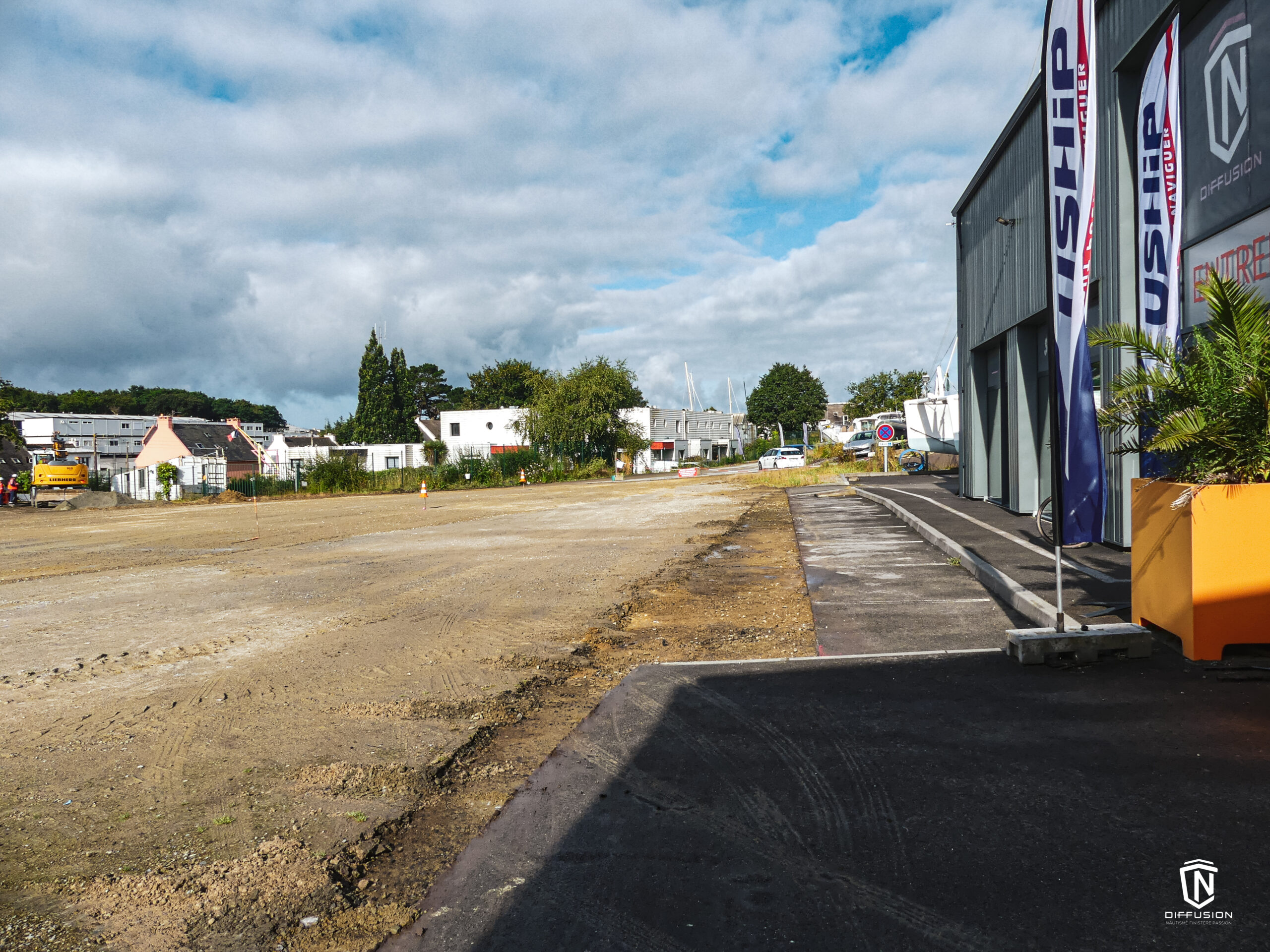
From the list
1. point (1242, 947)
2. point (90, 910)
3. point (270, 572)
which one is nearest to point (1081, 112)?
point (1242, 947)

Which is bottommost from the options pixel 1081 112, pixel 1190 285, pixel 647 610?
pixel 647 610

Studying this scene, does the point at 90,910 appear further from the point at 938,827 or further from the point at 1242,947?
the point at 1242,947

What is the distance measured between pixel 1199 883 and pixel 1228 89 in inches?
333

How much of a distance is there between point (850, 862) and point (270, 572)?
38.0 feet

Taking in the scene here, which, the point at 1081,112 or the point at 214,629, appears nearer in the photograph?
the point at 1081,112

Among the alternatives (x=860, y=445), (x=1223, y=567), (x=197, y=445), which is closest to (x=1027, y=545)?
(x=1223, y=567)

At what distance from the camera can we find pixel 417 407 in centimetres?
11444

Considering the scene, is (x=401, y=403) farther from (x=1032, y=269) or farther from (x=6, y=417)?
(x=1032, y=269)

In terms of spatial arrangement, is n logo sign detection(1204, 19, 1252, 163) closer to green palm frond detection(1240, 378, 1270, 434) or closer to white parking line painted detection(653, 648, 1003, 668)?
green palm frond detection(1240, 378, 1270, 434)

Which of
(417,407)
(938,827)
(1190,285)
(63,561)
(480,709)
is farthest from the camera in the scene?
(417,407)

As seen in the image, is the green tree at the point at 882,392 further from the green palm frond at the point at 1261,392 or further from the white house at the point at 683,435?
the green palm frond at the point at 1261,392

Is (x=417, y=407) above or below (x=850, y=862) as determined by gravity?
above

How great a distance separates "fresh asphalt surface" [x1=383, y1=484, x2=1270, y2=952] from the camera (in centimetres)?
270

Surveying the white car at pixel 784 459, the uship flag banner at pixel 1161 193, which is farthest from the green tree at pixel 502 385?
the uship flag banner at pixel 1161 193
